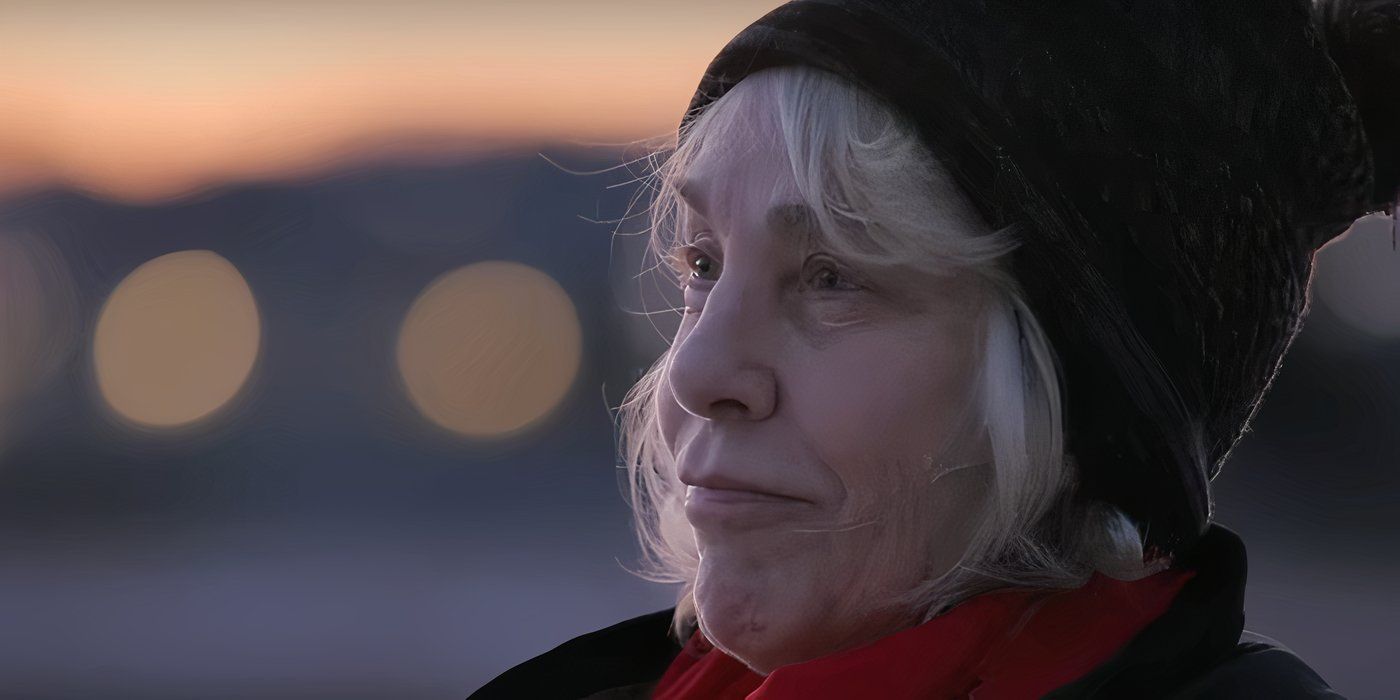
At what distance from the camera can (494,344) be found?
697 cm

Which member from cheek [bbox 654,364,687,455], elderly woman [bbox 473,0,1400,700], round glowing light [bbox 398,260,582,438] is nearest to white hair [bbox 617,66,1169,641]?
elderly woman [bbox 473,0,1400,700]

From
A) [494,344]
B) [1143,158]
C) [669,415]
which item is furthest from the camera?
[494,344]

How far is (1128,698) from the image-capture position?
1340 mm

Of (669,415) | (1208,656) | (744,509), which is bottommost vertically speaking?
(1208,656)

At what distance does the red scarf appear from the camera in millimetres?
1348

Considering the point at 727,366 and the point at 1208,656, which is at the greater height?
the point at 727,366

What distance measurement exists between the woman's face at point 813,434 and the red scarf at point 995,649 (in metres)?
0.05

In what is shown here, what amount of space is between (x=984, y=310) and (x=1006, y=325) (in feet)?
0.09

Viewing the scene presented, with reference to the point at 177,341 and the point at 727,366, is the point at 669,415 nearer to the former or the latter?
the point at 727,366

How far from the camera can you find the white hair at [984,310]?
52.8 inches

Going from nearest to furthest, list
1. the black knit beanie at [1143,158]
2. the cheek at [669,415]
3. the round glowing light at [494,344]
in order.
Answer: the black knit beanie at [1143,158] → the cheek at [669,415] → the round glowing light at [494,344]

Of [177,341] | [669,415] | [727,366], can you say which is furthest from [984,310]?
[177,341]

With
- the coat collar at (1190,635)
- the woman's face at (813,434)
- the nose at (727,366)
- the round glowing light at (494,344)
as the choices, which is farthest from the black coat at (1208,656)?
the round glowing light at (494,344)

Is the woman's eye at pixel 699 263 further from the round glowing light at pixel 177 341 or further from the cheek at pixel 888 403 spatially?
the round glowing light at pixel 177 341
